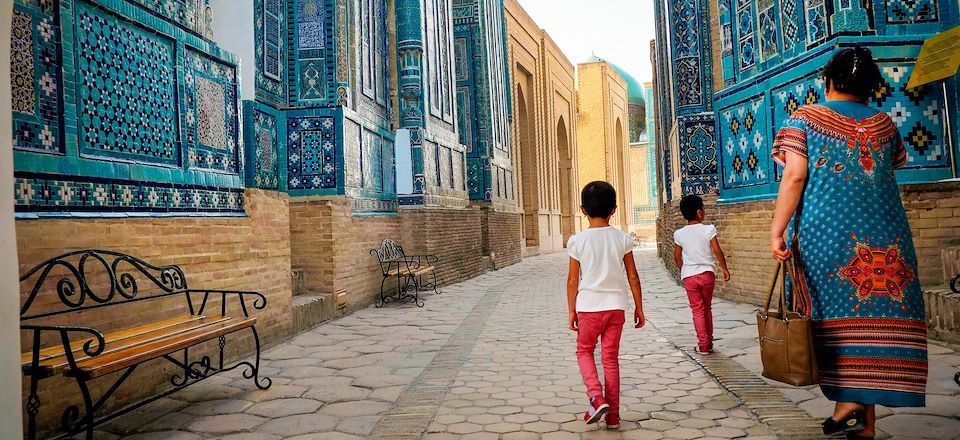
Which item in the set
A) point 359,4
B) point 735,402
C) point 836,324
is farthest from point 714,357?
point 359,4

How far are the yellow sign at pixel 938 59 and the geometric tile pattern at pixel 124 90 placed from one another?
6210 mm

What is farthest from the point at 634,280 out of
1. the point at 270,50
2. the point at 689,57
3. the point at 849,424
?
the point at 689,57

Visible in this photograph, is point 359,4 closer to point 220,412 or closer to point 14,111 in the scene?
point 14,111

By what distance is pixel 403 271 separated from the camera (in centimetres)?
892

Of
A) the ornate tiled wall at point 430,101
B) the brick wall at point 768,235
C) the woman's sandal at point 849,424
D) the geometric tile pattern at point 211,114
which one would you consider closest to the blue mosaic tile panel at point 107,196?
the geometric tile pattern at point 211,114

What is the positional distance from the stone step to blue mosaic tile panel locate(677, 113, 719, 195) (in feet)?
18.8

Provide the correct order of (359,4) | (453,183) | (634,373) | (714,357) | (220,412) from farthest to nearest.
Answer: (453,183)
(359,4)
(714,357)
(634,373)
(220,412)

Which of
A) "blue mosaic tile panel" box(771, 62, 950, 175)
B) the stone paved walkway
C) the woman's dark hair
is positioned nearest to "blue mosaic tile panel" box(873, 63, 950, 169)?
"blue mosaic tile panel" box(771, 62, 950, 175)

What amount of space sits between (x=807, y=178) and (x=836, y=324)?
25.6 inches

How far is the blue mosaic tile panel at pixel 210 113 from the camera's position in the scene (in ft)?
15.9

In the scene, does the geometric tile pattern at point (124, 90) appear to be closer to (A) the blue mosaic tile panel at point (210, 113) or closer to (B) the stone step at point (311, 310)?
(A) the blue mosaic tile panel at point (210, 113)

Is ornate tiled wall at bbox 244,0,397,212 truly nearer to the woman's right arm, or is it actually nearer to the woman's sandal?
the woman's right arm

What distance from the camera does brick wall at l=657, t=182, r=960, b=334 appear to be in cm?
516

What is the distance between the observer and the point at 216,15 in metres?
5.50
